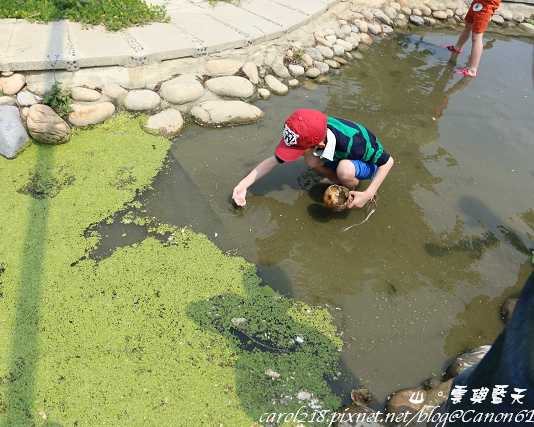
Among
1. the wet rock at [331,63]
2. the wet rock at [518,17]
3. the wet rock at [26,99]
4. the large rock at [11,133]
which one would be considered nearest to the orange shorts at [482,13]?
the wet rock at [331,63]

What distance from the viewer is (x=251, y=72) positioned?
4.71m

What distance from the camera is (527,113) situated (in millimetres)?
5016

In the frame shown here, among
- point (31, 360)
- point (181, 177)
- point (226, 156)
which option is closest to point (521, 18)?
point (226, 156)

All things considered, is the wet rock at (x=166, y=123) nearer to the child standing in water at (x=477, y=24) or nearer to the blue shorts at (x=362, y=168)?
the blue shorts at (x=362, y=168)

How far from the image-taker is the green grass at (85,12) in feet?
14.7

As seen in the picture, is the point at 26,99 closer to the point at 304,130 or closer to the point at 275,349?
the point at 304,130

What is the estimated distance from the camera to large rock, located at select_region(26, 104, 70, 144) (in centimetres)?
359

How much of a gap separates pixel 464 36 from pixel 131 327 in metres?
6.05

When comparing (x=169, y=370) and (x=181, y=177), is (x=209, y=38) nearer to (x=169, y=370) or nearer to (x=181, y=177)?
(x=181, y=177)

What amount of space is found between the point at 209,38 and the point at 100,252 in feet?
9.57

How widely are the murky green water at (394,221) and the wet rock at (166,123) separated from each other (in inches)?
5.6

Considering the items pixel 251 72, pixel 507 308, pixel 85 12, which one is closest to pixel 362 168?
pixel 507 308

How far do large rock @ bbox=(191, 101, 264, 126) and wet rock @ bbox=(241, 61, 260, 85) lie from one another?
532 mm

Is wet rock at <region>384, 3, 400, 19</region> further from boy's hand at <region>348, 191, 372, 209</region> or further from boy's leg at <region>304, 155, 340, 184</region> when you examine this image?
boy's hand at <region>348, 191, 372, 209</region>
